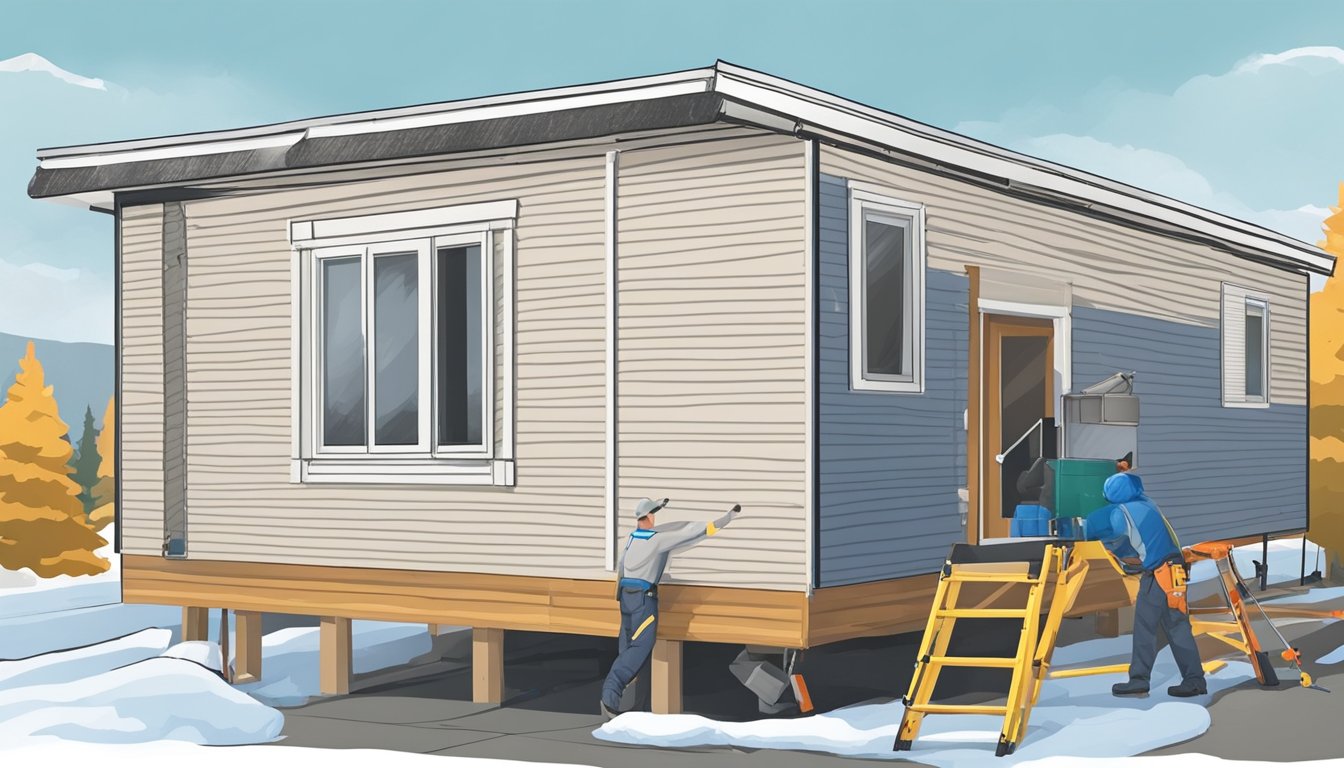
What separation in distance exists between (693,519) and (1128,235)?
242 inches

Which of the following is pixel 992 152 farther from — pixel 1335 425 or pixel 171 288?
pixel 1335 425

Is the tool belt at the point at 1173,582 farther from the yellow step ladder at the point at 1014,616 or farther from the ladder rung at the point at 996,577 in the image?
the ladder rung at the point at 996,577

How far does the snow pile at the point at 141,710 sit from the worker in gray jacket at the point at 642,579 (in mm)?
2536

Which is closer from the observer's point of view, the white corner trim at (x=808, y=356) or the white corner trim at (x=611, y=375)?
the white corner trim at (x=808, y=356)

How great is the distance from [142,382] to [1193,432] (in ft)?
32.5

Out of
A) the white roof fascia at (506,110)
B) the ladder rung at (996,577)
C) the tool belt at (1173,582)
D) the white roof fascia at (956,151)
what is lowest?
the tool belt at (1173,582)

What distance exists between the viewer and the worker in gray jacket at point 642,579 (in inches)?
438

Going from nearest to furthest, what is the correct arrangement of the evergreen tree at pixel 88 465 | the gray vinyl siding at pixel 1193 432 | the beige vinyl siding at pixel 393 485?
1. the beige vinyl siding at pixel 393 485
2. the gray vinyl siding at pixel 1193 432
3. the evergreen tree at pixel 88 465

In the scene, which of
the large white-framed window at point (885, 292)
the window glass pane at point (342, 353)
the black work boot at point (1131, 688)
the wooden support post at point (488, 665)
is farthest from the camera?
the window glass pane at point (342, 353)

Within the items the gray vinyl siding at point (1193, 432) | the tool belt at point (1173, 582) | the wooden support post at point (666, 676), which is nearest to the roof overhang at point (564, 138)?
the gray vinyl siding at point (1193, 432)

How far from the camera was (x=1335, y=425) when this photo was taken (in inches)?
933

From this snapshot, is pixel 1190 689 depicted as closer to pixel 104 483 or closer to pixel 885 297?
pixel 885 297

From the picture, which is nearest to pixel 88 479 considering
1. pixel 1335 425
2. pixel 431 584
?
pixel 1335 425

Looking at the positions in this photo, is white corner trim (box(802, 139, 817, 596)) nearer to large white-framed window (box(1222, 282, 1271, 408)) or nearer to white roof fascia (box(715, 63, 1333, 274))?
white roof fascia (box(715, 63, 1333, 274))
